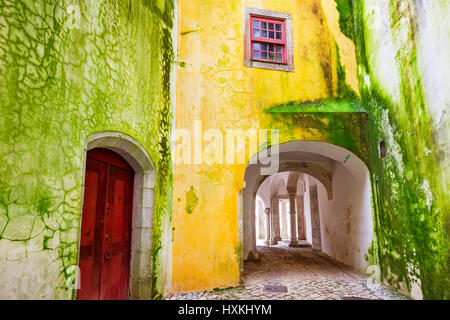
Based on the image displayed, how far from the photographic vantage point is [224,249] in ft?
17.6

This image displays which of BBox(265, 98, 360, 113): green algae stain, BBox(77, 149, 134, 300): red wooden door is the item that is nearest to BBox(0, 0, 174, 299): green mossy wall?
BBox(77, 149, 134, 300): red wooden door

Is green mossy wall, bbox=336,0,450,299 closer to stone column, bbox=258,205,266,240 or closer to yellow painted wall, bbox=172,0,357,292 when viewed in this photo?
yellow painted wall, bbox=172,0,357,292

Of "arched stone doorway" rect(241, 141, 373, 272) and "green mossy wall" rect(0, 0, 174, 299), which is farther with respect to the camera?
"arched stone doorway" rect(241, 141, 373, 272)

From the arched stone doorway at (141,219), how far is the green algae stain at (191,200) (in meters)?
Answer: 1.05

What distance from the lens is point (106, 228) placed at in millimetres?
3596

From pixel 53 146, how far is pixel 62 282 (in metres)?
1.16

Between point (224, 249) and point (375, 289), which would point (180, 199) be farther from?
point (375, 289)

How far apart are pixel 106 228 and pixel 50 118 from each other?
5.56 ft

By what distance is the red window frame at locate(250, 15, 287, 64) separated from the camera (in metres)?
6.25

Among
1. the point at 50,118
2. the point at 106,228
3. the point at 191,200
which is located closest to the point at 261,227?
the point at 191,200

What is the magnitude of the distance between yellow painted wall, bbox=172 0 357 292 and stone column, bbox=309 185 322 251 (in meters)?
6.19

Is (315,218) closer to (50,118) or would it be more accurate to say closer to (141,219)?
(141,219)

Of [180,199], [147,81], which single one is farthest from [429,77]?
[180,199]

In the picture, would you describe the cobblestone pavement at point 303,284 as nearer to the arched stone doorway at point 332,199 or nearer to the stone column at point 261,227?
the arched stone doorway at point 332,199
